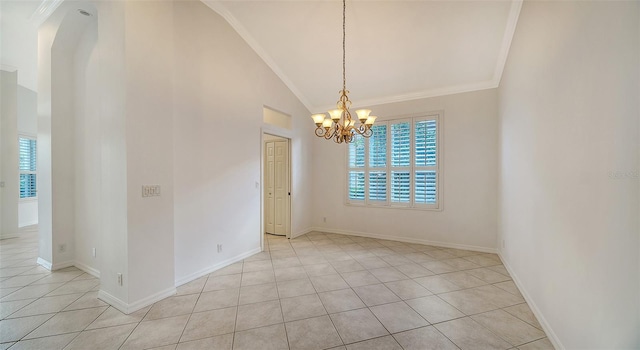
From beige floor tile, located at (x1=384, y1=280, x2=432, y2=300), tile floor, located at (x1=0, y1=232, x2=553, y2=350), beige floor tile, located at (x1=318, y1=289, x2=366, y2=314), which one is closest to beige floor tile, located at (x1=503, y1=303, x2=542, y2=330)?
tile floor, located at (x1=0, y1=232, x2=553, y2=350)

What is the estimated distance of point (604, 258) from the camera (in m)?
1.30

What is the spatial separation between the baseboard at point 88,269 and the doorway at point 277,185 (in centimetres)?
291

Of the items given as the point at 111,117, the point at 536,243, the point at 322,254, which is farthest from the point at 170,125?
the point at 536,243

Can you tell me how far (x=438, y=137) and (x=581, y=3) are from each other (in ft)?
9.86

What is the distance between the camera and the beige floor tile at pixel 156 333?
6.09 ft

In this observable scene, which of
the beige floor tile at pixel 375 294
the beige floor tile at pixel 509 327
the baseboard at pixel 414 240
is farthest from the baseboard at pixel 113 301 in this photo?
the baseboard at pixel 414 240

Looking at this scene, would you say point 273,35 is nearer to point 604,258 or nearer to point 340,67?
point 340,67

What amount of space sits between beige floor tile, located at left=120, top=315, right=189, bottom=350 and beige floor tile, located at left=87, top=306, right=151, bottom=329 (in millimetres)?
156

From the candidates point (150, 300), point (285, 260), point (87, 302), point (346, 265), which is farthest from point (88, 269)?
point (346, 265)

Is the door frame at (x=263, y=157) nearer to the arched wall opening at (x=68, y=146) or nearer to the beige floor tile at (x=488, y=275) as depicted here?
the arched wall opening at (x=68, y=146)

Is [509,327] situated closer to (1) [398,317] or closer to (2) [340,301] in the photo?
(1) [398,317]

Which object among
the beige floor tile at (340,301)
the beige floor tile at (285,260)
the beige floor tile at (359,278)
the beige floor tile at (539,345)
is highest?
the beige floor tile at (539,345)

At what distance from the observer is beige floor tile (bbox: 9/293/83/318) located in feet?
7.47

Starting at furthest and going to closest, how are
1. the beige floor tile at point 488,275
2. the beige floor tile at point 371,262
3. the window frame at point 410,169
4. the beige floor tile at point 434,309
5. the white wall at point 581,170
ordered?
the window frame at point 410,169, the beige floor tile at point 371,262, the beige floor tile at point 488,275, the beige floor tile at point 434,309, the white wall at point 581,170
